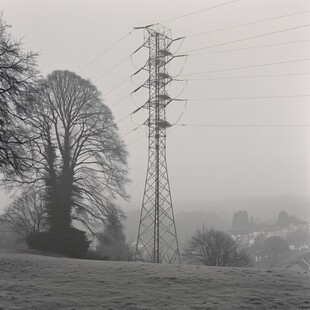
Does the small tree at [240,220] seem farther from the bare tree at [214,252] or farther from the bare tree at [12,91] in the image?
the bare tree at [12,91]

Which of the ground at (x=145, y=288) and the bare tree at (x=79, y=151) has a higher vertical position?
the bare tree at (x=79, y=151)

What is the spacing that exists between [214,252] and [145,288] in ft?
103

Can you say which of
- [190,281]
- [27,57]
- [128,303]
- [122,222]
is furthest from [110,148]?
[128,303]

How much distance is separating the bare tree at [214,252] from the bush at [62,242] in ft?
57.1

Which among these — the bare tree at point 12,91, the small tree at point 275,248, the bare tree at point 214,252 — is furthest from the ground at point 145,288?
the small tree at point 275,248

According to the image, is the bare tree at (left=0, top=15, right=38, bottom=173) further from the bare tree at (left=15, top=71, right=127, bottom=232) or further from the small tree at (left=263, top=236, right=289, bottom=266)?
the small tree at (left=263, top=236, right=289, bottom=266)

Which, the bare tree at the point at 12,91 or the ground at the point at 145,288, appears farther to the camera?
the bare tree at the point at 12,91

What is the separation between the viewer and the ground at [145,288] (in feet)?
29.8

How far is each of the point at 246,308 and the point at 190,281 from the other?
320cm

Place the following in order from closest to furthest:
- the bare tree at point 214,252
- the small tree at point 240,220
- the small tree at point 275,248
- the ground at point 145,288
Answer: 1. the ground at point 145,288
2. the bare tree at point 214,252
3. the small tree at point 275,248
4. the small tree at point 240,220

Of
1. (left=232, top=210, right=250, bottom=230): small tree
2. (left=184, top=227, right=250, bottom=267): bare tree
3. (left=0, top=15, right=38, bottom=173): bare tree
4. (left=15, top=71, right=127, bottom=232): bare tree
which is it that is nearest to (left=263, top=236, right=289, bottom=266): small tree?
(left=184, top=227, right=250, bottom=267): bare tree

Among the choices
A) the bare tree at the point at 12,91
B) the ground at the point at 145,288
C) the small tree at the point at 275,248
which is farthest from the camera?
the small tree at the point at 275,248

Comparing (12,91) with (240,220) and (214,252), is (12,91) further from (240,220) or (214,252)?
(240,220)

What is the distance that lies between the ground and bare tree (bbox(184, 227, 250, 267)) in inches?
1060
